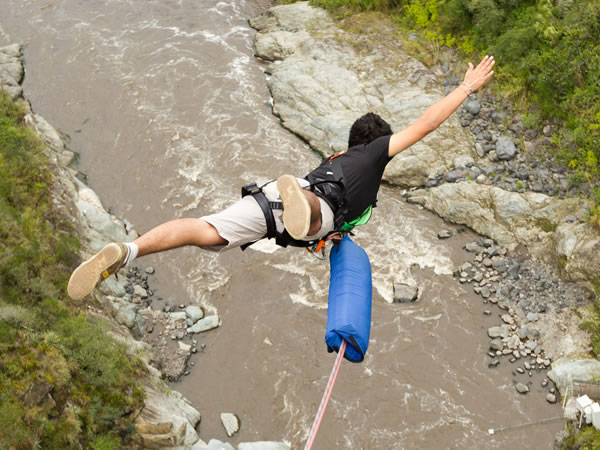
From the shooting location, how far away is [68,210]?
1029 centimetres

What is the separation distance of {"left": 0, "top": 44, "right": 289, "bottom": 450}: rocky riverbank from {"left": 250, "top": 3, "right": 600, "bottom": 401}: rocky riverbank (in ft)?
13.5

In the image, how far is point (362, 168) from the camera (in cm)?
470

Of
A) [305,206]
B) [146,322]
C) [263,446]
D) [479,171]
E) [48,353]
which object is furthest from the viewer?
[479,171]

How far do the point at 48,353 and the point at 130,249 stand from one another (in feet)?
8.97

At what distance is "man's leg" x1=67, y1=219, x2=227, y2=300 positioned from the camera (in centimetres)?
417

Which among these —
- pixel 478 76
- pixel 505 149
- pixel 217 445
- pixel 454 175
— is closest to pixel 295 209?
pixel 478 76

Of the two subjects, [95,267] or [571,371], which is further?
[571,371]

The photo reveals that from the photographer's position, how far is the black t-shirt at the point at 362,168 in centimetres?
469

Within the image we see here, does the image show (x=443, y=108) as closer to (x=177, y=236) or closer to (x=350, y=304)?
(x=350, y=304)

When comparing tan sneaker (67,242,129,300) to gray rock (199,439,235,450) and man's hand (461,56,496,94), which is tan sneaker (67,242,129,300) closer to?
man's hand (461,56,496,94)

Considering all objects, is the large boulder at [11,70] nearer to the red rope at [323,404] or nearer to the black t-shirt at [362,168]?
the black t-shirt at [362,168]

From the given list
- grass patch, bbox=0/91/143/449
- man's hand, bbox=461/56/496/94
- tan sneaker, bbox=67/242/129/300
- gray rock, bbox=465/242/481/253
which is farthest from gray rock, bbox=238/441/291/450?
man's hand, bbox=461/56/496/94

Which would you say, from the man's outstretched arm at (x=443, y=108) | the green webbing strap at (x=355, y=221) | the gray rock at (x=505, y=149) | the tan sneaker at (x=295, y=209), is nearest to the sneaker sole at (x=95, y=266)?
the tan sneaker at (x=295, y=209)

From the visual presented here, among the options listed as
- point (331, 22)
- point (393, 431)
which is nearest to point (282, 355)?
point (393, 431)
